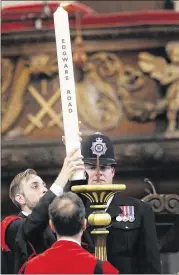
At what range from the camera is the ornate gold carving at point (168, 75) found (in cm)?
672

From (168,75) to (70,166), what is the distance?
329cm

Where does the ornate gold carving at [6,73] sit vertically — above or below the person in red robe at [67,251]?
above

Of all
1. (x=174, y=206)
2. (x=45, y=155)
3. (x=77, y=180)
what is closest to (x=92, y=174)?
(x=77, y=180)

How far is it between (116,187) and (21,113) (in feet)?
11.2

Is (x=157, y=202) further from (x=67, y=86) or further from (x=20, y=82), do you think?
(x=20, y=82)

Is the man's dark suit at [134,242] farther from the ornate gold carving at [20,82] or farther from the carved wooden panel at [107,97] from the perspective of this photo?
the ornate gold carving at [20,82]

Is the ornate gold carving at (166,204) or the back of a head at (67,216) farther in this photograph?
the ornate gold carving at (166,204)

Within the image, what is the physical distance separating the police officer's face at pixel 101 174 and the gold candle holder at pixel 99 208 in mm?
221

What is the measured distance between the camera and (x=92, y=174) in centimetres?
387

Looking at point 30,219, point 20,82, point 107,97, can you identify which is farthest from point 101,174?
point 20,82

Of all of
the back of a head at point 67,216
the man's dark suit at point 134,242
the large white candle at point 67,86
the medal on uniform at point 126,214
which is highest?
the large white candle at point 67,86

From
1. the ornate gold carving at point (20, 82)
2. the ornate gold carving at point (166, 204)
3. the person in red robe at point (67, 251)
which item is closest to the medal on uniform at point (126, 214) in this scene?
the person in red robe at point (67, 251)

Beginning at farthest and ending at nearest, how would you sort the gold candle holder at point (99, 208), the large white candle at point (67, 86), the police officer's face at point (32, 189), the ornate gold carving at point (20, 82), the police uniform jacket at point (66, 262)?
the ornate gold carving at point (20, 82) < the police officer's face at point (32, 189) < the large white candle at point (67, 86) < the gold candle holder at point (99, 208) < the police uniform jacket at point (66, 262)

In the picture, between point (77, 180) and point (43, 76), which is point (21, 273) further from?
point (43, 76)
